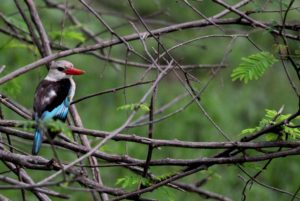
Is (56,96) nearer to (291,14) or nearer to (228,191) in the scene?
(228,191)

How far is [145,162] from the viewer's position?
3480 millimetres

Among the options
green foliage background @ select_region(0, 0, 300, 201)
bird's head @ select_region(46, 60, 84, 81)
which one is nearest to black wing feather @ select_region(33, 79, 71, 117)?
bird's head @ select_region(46, 60, 84, 81)

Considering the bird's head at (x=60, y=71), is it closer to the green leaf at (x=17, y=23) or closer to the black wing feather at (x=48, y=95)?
the black wing feather at (x=48, y=95)

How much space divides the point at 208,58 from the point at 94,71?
1.25m

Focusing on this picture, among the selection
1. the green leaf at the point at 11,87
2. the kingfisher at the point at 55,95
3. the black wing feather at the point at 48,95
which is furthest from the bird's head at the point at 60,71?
the green leaf at the point at 11,87

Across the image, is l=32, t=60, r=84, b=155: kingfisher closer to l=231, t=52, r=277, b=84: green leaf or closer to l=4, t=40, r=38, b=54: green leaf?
l=4, t=40, r=38, b=54: green leaf

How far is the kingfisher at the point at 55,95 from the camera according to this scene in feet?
13.9

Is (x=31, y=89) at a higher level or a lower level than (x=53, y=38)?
lower

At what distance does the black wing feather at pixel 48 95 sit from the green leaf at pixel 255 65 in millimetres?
1162

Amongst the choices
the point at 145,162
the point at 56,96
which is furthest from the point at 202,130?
the point at 145,162

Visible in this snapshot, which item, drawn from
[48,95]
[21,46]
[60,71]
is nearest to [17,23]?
[21,46]

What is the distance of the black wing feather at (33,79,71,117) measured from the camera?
14.1ft

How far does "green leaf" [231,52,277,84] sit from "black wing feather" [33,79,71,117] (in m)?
1.16

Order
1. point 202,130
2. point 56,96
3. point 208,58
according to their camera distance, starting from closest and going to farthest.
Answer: point 56,96 → point 202,130 → point 208,58
